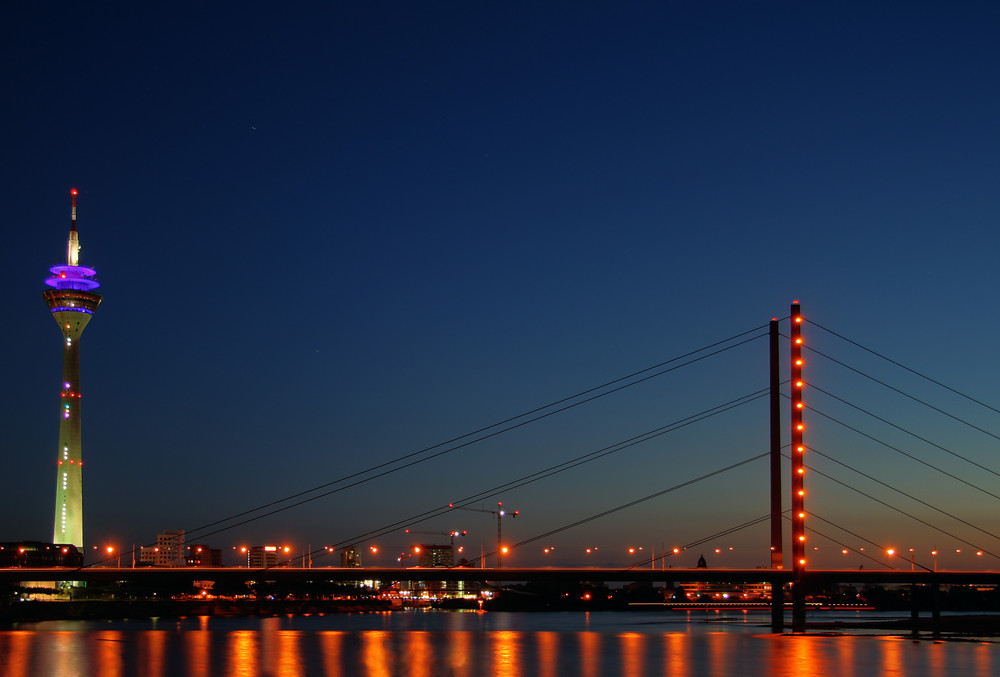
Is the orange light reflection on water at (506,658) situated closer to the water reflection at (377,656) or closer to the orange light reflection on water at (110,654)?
the water reflection at (377,656)

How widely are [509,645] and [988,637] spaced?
87.6 ft

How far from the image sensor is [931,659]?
41438mm

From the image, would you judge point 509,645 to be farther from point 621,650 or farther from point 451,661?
point 451,661

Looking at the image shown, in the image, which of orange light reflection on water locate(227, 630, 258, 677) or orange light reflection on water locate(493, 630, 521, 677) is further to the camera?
orange light reflection on water locate(493, 630, 521, 677)

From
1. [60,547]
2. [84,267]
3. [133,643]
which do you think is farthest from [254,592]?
[133,643]

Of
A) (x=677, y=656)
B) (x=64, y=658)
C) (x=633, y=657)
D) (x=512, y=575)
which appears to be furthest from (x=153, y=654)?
(x=677, y=656)

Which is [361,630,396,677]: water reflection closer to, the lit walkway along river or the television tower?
the lit walkway along river

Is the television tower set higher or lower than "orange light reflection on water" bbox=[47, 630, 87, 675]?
higher

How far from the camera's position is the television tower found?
16338cm

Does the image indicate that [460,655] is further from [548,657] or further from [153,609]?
[153,609]

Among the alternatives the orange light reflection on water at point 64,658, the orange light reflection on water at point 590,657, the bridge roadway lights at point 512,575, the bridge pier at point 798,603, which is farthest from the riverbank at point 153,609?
the bridge pier at point 798,603

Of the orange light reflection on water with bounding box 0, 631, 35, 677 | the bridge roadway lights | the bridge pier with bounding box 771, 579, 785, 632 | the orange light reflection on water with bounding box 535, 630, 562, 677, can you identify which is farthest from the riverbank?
the bridge pier with bounding box 771, 579, 785, 632

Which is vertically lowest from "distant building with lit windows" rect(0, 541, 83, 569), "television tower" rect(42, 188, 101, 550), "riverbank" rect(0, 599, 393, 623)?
"riverbank" rect(0, 599, 393, 623)

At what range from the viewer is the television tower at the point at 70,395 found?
163375mm
